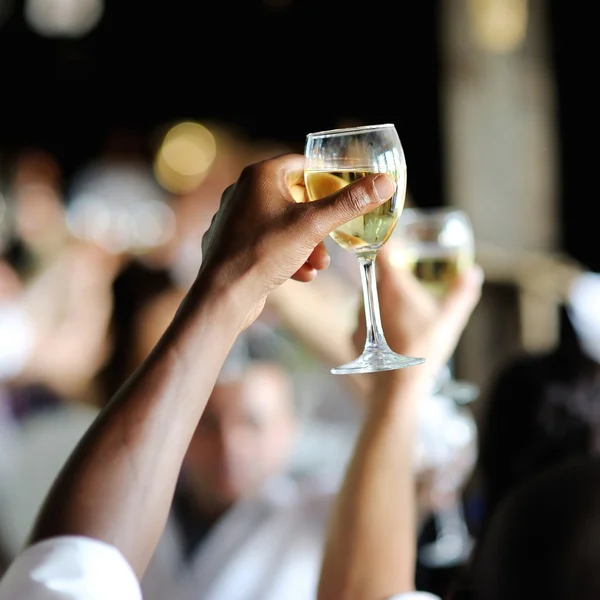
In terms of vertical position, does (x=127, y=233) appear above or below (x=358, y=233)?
below

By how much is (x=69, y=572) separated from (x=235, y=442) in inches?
50.3

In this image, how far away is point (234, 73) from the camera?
9.12 metres

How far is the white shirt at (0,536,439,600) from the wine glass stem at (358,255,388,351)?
1.05ft

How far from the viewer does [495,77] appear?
531cm

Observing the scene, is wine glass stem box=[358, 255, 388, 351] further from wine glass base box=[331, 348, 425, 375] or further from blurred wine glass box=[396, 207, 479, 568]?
blurred wine glass box=[396, 207, 479, 568]

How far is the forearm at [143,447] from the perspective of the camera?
2.12ft

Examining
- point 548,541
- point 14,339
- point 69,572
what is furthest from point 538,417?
point 14,339

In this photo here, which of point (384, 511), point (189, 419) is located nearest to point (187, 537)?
point (384, 511)

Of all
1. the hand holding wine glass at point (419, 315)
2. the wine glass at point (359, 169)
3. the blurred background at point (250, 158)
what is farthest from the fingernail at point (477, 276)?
the wine glass at point (359, 169)

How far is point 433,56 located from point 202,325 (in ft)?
20.0

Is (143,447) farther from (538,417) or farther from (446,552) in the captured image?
(446,552)

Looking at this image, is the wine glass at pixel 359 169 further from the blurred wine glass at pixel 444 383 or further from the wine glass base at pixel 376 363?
the blurred wine glass at pixel 444 383

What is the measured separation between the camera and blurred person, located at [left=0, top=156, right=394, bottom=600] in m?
0.64

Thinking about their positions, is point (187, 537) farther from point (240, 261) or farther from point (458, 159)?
point (458, 159)
